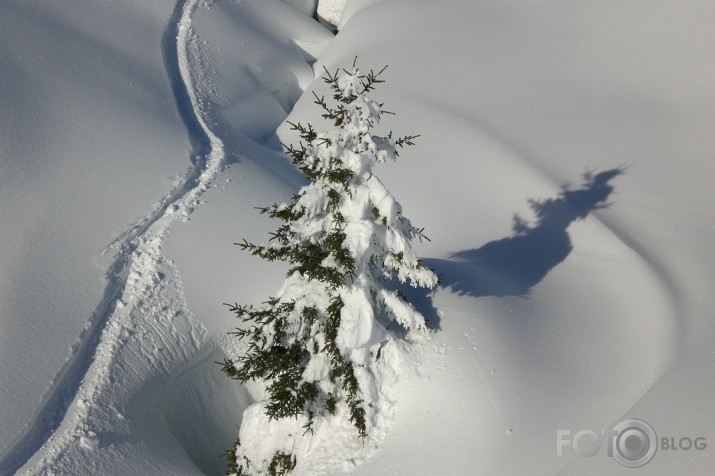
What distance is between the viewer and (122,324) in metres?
8.65

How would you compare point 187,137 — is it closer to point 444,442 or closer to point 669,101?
point 444,442

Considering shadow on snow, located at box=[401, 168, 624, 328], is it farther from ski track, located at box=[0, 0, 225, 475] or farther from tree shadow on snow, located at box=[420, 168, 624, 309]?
ski track, located at box=[0, 0, 225, 475]

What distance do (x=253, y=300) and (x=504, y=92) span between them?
9.06 m

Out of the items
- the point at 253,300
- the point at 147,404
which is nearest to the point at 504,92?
the point at 253,300

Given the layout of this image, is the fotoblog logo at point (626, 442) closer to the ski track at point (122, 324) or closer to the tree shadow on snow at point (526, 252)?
the tree shadow on snow at point (526, 252)

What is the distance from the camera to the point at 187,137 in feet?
41.9

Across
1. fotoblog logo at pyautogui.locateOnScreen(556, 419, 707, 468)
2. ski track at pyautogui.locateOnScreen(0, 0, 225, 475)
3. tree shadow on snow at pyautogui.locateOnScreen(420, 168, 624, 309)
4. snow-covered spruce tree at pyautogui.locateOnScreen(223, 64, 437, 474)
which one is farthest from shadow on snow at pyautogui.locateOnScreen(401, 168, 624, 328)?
ski track at pyautogui.locateOnScreen(0, 0, 225, 475)

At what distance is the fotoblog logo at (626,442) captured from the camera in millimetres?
6812

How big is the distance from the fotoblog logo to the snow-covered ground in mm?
68

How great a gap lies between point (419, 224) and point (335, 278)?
17.5 ft

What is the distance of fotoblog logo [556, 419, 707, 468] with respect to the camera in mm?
6812

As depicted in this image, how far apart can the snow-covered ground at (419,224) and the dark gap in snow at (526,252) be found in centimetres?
6

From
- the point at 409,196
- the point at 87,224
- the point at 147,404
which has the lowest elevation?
the point at 147,404

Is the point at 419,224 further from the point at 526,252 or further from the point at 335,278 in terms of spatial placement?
the point at 335,278
